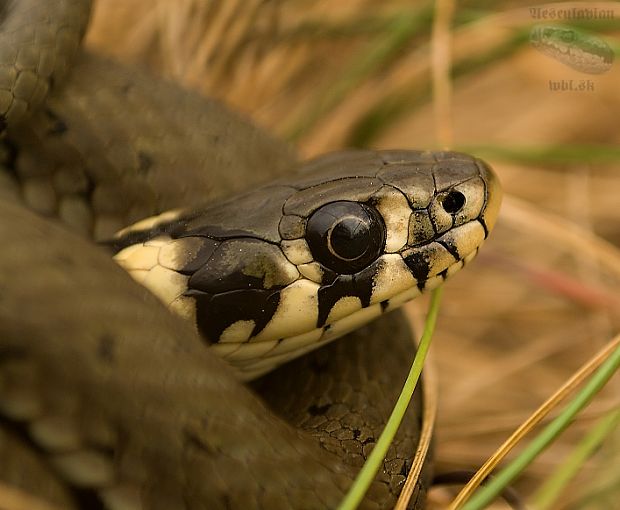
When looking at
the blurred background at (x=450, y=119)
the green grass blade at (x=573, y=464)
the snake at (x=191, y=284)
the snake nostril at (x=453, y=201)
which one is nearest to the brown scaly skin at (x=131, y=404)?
the snake at (x=191, y=284)

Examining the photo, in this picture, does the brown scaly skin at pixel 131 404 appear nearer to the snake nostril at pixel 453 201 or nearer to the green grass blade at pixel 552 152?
the snake nostril at pixel 453 201

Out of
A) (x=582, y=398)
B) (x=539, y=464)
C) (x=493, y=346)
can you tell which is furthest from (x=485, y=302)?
(x=582, y=398)

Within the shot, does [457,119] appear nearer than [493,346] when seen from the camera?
No

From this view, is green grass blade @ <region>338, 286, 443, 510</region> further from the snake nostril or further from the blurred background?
the blurred background

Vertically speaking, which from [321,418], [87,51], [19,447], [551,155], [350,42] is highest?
[350,42]

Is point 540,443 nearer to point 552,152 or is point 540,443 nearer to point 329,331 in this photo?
point 329,331

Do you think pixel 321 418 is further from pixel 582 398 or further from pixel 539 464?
pixel 539 464

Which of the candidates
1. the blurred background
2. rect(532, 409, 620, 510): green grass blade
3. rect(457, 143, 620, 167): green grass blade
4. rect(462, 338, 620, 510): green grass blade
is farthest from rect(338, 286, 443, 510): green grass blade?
the blurred background
